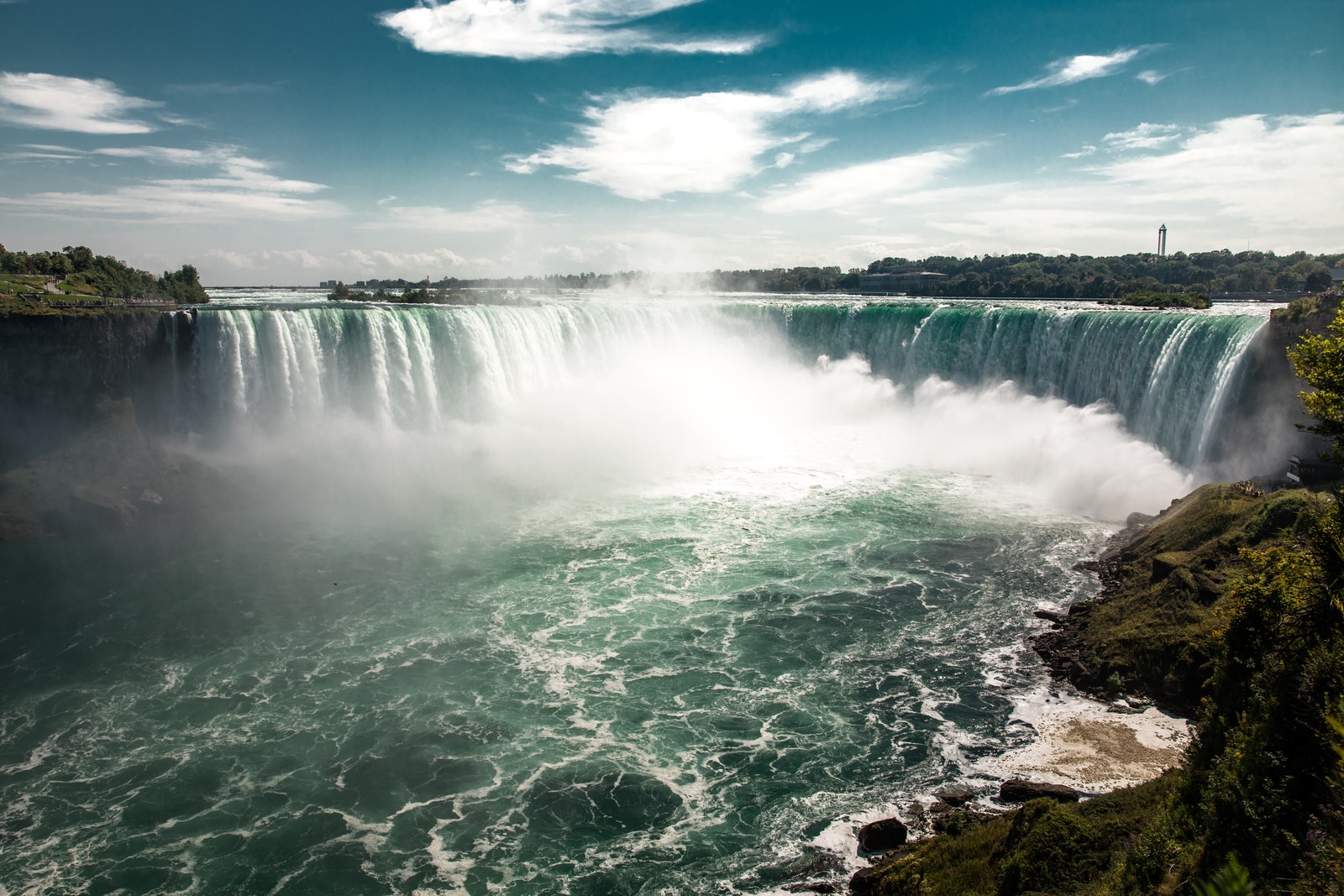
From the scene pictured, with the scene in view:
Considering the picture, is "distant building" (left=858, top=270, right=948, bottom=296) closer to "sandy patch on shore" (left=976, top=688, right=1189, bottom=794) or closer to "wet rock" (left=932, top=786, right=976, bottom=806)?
"sandy patch on shore" (left=976, top=688, right=1189, bottom=794)

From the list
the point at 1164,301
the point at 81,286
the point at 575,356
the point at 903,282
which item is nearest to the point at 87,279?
the point at 81,286

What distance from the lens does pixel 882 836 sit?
9.77 metres

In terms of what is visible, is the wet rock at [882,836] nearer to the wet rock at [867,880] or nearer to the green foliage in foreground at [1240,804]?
the green foliage in foreground at [1240,804]

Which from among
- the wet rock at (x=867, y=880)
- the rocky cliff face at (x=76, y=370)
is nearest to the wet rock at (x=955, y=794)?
the wet rock at (x=867, y=880)

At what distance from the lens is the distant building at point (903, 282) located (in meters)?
77.7

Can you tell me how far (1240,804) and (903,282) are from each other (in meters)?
80.0

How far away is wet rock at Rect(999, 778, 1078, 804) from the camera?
33.7 ft

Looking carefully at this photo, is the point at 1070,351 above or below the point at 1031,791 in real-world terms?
above

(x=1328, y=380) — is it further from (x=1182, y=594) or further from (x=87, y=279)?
(x=87, y=279)

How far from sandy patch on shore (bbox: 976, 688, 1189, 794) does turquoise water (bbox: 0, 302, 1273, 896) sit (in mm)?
426

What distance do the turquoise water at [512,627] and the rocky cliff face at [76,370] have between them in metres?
1.15

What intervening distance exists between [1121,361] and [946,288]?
48.8 m

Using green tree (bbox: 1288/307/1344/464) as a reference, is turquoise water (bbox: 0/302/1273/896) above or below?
below

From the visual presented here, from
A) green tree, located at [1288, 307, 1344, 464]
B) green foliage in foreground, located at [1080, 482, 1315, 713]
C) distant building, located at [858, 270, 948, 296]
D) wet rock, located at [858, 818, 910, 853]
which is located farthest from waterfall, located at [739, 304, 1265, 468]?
distant building, located at [858, 270, 948, 296]
